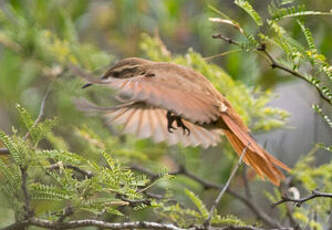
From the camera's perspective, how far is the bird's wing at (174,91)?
2453 millimetres

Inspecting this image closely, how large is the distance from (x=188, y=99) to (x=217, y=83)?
844 millimetres

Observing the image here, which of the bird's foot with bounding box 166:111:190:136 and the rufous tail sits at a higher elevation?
the bird's foot with bounding box 166:111:190:136

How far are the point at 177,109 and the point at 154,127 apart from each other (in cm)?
74

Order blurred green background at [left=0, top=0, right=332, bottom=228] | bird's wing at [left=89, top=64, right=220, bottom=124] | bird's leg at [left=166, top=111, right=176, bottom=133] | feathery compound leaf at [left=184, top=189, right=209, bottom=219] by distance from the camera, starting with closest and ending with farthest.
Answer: feathery compound leaf at [left=184, top=189, right=209, bottom=219]
bird's wing at [left=89, top=64, right=220, bottom=124]
bird's leg at [left=166, top=111, right=176, bottom=133]
blurred green background at [left=0, top=0, right=332, bottom=228]

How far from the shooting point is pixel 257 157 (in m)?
2.70

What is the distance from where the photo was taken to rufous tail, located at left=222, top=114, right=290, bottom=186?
2.61m

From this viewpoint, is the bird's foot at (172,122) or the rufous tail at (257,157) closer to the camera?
the rufous tail at (257,157)

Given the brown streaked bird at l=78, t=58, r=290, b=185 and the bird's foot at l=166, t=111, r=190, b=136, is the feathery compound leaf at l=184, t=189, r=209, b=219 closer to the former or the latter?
the brown streaked bird at l=78, t=58, r=290, b=185

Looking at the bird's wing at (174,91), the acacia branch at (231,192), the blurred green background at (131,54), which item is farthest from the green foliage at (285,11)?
the acacia branch at (231,192)

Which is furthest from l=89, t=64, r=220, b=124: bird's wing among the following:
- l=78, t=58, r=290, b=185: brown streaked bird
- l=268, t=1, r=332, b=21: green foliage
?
l=268, t=1, r=332, b=21: green foliage

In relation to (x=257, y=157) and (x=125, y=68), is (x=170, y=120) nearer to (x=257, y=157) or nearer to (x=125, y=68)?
(x=125, y=68)

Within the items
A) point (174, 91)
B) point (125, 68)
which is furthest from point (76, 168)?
point (125, 68)

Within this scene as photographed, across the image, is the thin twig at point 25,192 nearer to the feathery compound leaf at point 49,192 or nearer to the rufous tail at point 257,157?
the feathery compound leaf at point 49,192

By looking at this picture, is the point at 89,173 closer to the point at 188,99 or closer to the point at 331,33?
the point at 188,99
